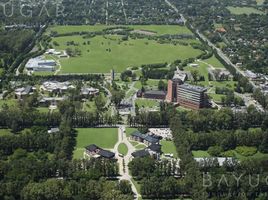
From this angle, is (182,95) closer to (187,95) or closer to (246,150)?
(187,95)

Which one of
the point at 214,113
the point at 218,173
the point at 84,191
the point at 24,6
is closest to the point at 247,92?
the point at 214,113

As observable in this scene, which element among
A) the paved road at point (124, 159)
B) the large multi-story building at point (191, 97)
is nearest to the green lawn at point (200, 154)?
the paved road at point (124, 159)

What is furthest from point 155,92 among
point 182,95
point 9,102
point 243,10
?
point 243,10

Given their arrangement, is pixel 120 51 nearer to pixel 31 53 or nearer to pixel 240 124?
pixel 31 53

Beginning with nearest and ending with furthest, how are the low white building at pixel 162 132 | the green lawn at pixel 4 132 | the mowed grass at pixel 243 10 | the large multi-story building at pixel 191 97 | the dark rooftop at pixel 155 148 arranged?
the dark rooftop at pixel 155 148, the low white building at pixel 162 132, the green lawn at pixel 4 132, the large multi-story building at pixel 191 97, the mowed grass at pixel 243 10

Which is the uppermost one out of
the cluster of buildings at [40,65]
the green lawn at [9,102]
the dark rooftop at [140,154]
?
the cluster of buildings at [40,65]

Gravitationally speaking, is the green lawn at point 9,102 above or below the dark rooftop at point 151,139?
above

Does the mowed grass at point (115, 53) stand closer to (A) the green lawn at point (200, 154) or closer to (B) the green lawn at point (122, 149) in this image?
(B) the green lawn at point (122, 149)
